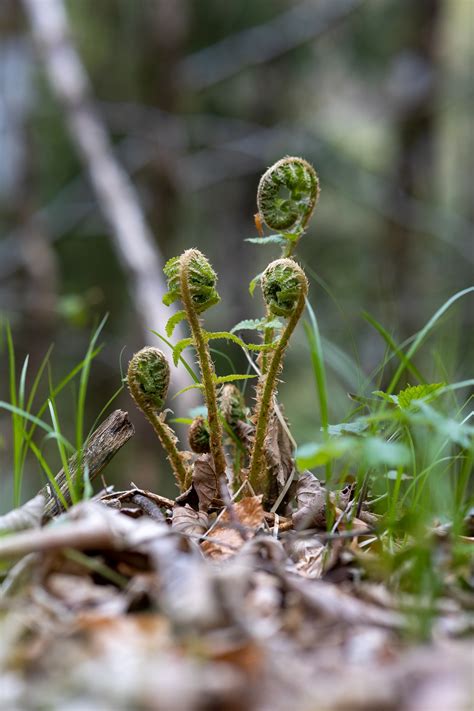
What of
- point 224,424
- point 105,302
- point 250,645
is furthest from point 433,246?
point 250,645

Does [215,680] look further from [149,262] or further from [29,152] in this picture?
[29,152]

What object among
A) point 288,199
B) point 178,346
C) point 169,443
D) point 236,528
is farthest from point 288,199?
point 236,528

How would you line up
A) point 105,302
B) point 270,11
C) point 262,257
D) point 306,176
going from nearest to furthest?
point 306,176 → point 105,302 → point 270,11 → point 262,257

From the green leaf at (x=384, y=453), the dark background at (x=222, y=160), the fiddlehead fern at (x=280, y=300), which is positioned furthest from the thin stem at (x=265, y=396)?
the dark background at (x=222, y=160)

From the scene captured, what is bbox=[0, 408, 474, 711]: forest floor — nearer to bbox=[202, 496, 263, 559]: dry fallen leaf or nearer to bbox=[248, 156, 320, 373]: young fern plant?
bbox=[202, 496, 263, 559]: dry fallen leaf

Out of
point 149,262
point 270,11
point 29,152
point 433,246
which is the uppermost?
point 270,11

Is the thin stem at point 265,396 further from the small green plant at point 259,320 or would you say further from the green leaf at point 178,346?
the green leaf at point 178,346

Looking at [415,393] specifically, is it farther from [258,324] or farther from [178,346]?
[178,346]
